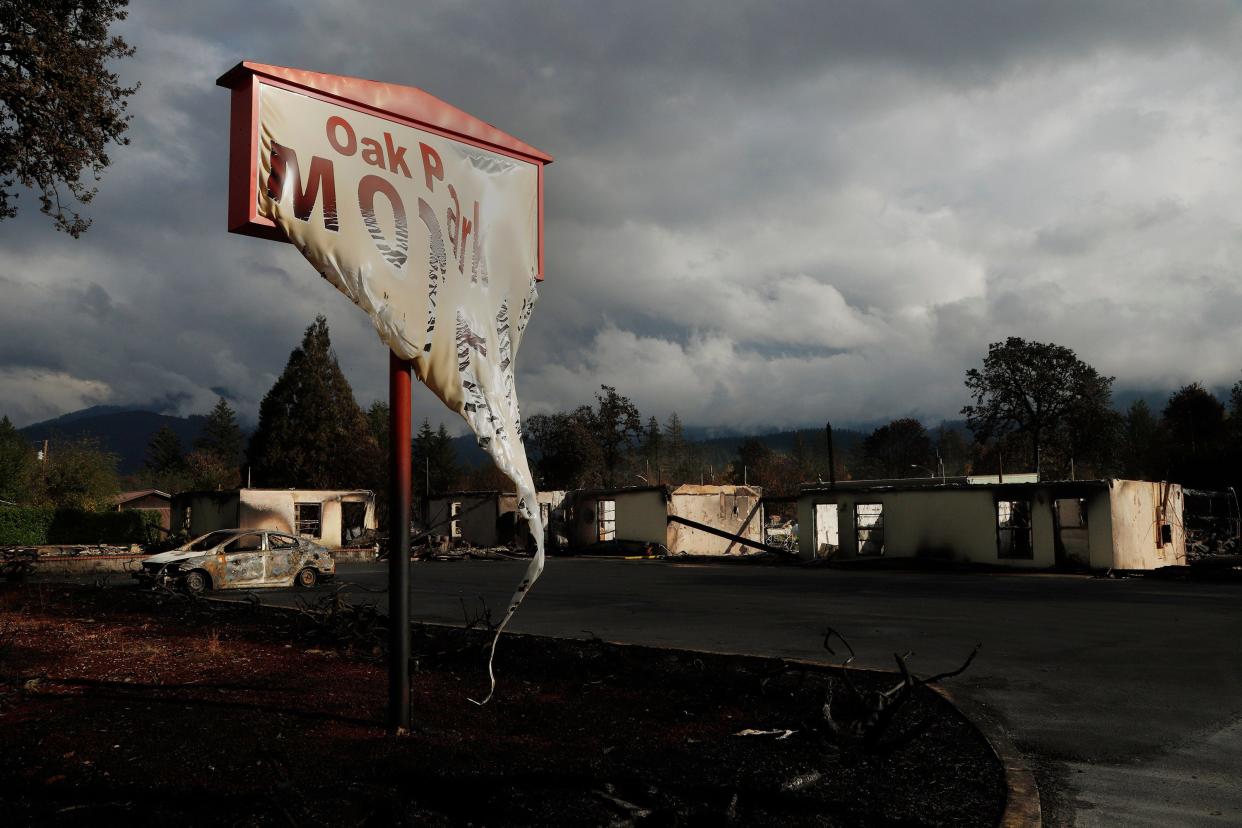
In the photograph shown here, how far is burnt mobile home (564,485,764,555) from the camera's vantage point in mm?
35812

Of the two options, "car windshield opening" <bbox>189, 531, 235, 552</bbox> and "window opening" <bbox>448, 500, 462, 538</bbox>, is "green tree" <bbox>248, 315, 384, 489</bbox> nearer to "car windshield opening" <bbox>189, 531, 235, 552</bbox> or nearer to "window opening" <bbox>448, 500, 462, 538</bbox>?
"window opening" <bbox>448, 500, 462, 538</bbox>

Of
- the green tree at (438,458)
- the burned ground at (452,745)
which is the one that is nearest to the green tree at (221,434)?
the green tree at (438,458)

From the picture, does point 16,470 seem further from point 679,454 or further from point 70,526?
point 679,454

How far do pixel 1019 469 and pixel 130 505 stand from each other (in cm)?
7917

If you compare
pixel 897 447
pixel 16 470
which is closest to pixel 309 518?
pixel 16 470

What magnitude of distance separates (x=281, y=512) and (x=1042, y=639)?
30878 millimetres

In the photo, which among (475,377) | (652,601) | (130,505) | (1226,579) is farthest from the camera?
(130,505)

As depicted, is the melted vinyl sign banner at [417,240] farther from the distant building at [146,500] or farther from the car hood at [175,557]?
the distant building at [146,500]

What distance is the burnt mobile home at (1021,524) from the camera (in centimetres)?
2539

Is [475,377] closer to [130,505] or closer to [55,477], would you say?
[55,477]

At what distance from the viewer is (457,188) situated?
18.2 feet

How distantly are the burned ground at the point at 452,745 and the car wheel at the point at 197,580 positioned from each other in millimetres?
10546

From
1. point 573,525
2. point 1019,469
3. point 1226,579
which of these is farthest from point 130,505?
point 1019,469

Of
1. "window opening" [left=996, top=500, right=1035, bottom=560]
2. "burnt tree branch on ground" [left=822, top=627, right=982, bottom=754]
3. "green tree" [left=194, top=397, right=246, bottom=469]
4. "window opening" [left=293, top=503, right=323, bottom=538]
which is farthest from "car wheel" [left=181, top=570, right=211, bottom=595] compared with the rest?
"green tree" [left=194, top=397, right=246, bottom=469]
